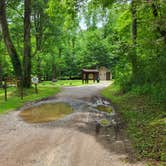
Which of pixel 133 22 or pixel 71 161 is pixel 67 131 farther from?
pixel 133 22

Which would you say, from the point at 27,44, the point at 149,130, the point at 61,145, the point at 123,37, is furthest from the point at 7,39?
the point at 61,145

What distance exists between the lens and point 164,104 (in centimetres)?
1107

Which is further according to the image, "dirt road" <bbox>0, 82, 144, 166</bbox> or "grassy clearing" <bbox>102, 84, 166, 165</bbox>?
"grassy clearing" <bbox>102, 84, 166, 165</bbox>

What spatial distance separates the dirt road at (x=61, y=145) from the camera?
5234 millimetres

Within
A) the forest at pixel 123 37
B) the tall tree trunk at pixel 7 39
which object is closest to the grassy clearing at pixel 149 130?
the forest at pixel 123 37

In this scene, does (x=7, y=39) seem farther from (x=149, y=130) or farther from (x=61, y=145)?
(x=61, y=145)

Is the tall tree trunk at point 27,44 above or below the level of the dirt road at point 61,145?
above

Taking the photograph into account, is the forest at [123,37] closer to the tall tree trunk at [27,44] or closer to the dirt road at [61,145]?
the tall tree trunk at [27,44]

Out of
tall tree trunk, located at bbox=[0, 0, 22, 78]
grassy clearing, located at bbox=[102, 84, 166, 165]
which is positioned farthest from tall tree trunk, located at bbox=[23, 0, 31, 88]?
grassy clearing, located at bbox=[102, 84, 166, 165]

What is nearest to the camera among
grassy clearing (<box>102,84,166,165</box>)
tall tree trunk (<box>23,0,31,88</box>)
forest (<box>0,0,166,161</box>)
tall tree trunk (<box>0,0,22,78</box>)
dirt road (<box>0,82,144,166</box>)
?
dirt road (<box>0,82,144,166</box>)

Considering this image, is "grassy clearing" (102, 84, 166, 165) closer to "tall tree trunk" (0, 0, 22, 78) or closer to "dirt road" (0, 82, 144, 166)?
"dirt road" (0, 82, 144, 166)

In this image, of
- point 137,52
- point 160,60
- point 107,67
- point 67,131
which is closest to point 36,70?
point 107,67

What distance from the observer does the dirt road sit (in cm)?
523

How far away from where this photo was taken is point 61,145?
244 inches
